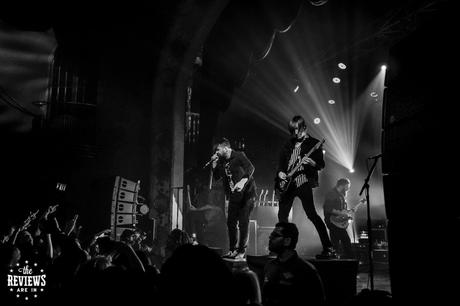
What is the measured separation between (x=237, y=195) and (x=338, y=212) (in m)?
4.48

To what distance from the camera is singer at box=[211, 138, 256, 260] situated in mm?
7520

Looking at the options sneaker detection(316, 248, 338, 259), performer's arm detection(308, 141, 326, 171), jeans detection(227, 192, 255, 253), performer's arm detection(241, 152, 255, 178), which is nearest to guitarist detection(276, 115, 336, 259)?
performer's arm detection(308, 141, 326, 171)

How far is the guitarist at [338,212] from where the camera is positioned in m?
10.9

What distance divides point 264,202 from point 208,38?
5.68 metres

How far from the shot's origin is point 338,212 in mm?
11047

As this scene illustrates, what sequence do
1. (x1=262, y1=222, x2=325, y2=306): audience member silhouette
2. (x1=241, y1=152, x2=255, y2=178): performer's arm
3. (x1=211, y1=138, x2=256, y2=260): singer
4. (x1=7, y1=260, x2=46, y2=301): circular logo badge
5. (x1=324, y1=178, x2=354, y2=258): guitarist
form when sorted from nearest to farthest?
(x1=7, y1=260, x2=46, y2=301): circular logo badge < (x1=262, y1=222, x2=325, y2=306): audience member silhouette < (x1=211, y1=138, x2=256, y2=260): singer < (x1=241, y1=152, x2=255, y2=178): performer's arm < (x1=324, y1=178, x2=354, y2=258): guitarist

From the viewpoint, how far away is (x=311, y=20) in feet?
44.6

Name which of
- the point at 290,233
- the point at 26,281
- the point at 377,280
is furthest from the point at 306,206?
the point at 26,281

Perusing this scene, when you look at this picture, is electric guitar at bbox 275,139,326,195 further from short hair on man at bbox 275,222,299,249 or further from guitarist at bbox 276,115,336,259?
short hair on man at bbox 275,222,299,249

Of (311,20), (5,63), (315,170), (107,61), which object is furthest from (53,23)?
(315,170)

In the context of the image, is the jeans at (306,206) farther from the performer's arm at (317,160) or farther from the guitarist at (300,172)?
the performer's arm at (317,160)

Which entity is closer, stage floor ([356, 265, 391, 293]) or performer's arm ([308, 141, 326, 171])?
performer's arm ([308, 141, 326, 171])

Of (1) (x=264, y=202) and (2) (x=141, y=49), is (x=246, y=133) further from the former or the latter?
(2) (x=141, y=49)

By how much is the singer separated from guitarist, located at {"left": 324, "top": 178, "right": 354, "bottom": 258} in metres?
4.08
